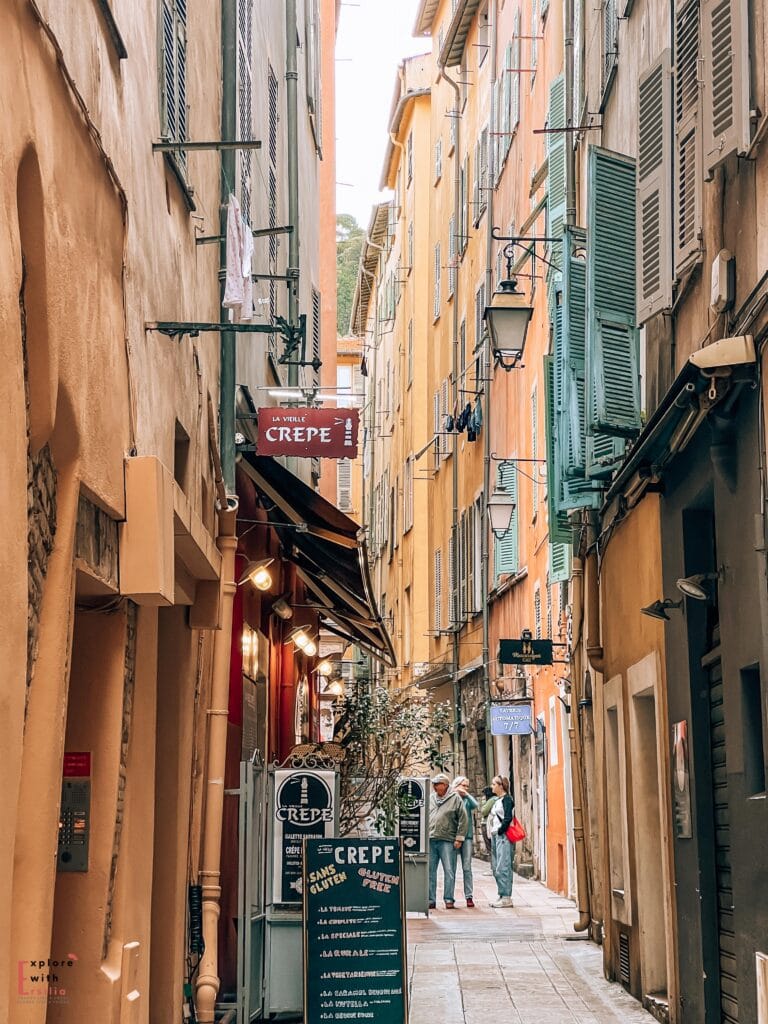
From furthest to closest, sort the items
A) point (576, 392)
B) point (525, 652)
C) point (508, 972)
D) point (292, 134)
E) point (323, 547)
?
point (525, 652), point (292, 134), point (323, 547), point (576, 392), point (508, 972)

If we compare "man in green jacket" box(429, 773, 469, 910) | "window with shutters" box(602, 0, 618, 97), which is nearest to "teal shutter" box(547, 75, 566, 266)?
"window with shutters" box(602, 0, 618, 97)

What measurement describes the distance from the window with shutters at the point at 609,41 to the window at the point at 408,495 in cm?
2876

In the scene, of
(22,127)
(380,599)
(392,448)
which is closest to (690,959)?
(22,127)

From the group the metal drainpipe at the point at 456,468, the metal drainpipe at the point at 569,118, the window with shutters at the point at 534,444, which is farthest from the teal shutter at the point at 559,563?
the metal drainpipe at the point at 456,468

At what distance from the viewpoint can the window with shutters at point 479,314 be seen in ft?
105

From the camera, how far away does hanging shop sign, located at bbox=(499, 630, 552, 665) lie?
1889 cm

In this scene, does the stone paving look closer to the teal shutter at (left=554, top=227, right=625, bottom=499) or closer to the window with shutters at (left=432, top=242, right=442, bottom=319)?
the teal shutter at (left=554, top=227, right=625, bottom=499)

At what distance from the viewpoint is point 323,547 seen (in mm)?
15922

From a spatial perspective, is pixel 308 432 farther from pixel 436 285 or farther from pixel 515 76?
pixel 436 285

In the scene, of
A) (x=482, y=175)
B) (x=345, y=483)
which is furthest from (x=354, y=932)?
(x=345, y=483)

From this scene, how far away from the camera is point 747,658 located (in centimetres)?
871

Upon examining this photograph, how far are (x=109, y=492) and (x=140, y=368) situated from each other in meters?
1.20

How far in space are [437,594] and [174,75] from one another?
1196 inches

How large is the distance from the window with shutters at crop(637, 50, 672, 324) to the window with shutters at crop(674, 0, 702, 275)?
15 centimetres
